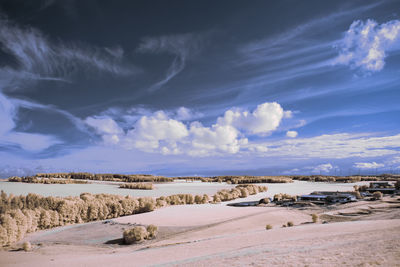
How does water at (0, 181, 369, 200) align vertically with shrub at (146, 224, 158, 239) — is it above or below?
above

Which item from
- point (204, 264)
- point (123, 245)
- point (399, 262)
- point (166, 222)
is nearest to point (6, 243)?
point (123, 245)

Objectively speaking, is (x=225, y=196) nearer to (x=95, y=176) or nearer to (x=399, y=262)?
(x=399, y=262)

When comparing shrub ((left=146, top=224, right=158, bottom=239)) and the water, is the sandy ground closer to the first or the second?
shrub ((left=146, top=224, right=158, bottom=239))

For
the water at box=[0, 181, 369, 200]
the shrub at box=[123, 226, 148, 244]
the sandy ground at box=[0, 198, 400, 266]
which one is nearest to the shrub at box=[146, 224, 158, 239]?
the sandy ground at box=[0, 198, 400, 266]

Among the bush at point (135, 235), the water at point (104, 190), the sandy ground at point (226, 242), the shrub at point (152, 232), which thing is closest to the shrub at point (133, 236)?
the bush at point (135, 235)

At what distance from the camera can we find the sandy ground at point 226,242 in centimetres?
547

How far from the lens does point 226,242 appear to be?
9.73m

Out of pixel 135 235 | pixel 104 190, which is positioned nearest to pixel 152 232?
pixel 135 235

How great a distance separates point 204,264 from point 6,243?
12.2 metres

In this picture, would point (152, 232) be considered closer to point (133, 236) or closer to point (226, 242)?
point (133, 236)

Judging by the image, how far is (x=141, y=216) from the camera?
67.3ft

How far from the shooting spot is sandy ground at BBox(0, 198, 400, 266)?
5469mm

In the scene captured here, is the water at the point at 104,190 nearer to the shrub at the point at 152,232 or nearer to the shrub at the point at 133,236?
the shrub at the point at 152,232

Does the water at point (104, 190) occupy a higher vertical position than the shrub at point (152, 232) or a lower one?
higher
